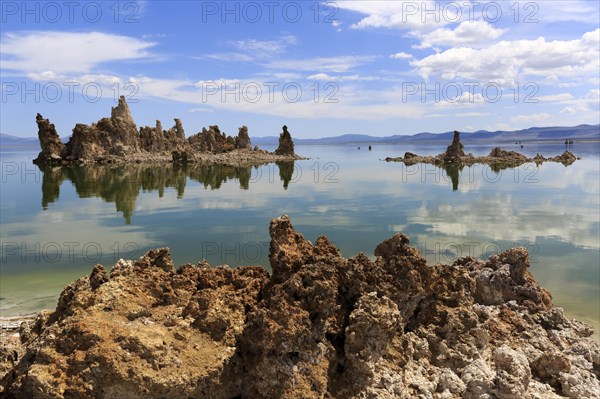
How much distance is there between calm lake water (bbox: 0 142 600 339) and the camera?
14.3 meters

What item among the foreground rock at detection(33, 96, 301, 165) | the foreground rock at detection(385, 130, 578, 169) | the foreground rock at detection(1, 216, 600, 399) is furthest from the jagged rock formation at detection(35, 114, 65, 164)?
the foreground rock at detection(1, 216, 600, 399)

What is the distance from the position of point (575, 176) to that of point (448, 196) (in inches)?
892

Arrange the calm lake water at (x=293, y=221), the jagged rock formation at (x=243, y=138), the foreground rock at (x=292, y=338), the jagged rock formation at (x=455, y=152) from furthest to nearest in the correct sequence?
the jagged rock formation at (x=243, y=138)
the jagged rock formation at (x=455, y=152)
the calm lake water at (x=293, y=221)
the foreground rock at (x=292, y=338)

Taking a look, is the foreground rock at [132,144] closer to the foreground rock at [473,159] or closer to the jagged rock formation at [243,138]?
the jagged rock formation at [243,138]

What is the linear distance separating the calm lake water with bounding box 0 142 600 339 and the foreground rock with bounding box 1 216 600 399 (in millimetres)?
4965

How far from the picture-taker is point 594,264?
14578 mm

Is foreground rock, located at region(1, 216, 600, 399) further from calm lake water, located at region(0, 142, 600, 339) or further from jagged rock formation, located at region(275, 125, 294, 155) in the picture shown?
jagged rock formation, located at region(275, 125, 294, 155)

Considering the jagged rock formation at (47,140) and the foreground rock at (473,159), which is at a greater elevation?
the jagged rock formation at (47,140)

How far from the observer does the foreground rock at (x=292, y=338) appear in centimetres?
530

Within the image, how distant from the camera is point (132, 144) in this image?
84562 millimetres

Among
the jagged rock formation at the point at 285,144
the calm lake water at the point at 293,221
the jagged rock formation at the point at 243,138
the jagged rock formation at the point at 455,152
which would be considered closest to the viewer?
the calm lake water at the point at 293,221

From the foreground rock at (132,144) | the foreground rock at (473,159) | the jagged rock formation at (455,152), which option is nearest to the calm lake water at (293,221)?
the foreground rock at (473,159)

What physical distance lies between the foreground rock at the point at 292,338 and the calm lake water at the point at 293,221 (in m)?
4.97

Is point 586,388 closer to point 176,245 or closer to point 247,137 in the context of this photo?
point 176,245
